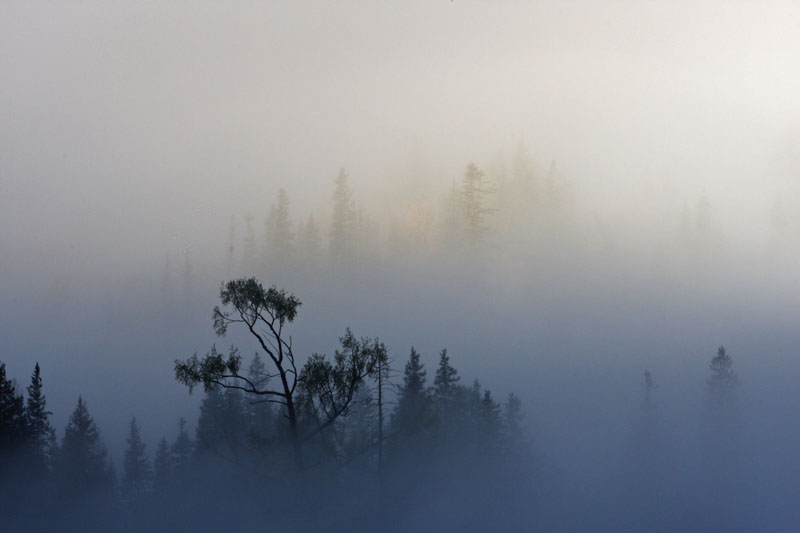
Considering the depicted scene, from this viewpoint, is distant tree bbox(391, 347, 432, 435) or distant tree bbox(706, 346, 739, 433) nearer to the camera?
distant tree bbox(391, 347, 432, 435)

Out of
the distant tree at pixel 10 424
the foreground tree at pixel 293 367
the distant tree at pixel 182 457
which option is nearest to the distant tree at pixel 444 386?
the foreground tree at pixel 293 367

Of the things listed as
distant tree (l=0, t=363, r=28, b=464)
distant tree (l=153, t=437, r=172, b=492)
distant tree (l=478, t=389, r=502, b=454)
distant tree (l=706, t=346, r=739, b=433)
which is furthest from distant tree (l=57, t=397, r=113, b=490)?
distant tree (l=706, t=346, r=739, b=433)

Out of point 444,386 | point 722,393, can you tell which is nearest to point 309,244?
point 444,386

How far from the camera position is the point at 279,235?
67125 mm

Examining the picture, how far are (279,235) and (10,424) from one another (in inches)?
→ 1343

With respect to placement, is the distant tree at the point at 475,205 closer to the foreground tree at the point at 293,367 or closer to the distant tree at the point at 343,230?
the distant tree at the point at 343,230

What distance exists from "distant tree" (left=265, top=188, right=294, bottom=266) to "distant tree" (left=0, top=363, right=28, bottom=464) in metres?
31.2

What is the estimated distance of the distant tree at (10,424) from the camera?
114ft

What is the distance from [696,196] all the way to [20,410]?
6048 cm

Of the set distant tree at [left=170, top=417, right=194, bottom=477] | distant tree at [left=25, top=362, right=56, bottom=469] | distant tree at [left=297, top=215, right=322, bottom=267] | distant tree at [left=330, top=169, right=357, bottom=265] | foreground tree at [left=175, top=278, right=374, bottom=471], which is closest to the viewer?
foreground tree at [left=175, top=278, right=374, bottom=471]

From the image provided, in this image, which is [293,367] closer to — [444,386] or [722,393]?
[444,386]

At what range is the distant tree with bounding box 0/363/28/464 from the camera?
34.8 meters

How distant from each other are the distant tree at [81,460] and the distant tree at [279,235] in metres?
26.1

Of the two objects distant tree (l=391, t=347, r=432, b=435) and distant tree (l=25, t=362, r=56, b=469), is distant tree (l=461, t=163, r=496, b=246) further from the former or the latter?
distant tree (l=25, t=362, r=56, b=469)
